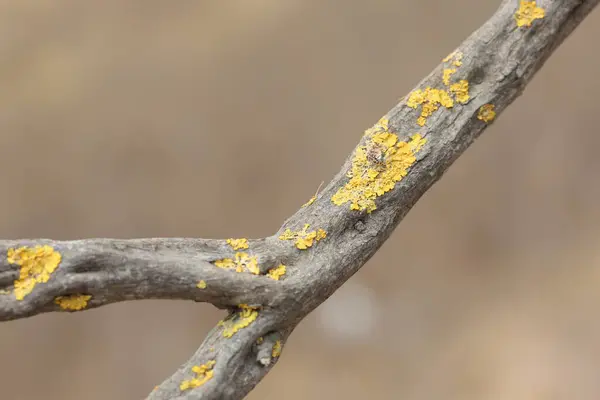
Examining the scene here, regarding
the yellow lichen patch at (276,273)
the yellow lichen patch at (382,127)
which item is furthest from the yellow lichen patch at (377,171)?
the yellow lichen patch at (276,273)

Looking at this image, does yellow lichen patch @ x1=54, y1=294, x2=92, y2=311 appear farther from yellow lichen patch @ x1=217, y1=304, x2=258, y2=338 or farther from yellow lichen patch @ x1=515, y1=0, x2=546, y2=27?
yellow lichen patch @ x1=515, y1=0, x2=546, y2=27

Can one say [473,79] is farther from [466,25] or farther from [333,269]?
[466,25]

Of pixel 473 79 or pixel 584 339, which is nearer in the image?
pixel 473 79

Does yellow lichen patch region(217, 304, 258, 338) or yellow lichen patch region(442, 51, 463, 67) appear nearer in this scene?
yellow lichen patch region(217, 304, 258, 338)

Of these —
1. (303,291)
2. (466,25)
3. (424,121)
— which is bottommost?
(303,291)

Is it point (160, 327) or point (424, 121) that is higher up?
point (160, 327)

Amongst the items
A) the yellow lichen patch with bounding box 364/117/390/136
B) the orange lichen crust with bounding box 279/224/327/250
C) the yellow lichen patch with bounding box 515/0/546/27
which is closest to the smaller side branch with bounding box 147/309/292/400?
the orange lichen crust with bounding box 279/224/327/250

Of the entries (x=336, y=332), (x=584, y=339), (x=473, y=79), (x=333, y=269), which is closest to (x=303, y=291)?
(x=333, y=269)
